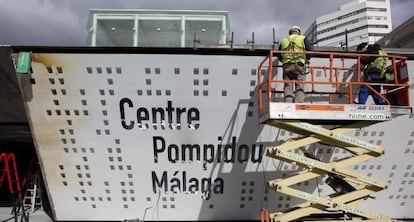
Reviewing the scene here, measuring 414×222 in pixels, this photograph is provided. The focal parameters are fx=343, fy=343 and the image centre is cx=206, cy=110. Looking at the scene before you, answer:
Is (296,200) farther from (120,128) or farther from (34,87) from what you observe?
(34,87)

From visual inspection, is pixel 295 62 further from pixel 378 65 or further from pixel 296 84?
pixel 378 65

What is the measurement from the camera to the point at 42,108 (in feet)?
21.3

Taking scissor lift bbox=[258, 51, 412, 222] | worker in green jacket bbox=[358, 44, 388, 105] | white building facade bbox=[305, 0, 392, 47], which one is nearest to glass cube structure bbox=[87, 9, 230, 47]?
scissor lift bbox=[258, 51, 412, 222]

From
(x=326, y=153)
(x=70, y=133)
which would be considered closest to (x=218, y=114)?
(x=326, y=153)

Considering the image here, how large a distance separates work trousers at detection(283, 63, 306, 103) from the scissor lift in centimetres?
18

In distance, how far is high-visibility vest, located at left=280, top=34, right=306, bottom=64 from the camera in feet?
19.1

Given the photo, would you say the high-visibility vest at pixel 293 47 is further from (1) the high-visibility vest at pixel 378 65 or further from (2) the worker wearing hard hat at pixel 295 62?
(1) the high-visibility vest at pixel 378 65

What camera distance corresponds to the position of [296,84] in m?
5.93

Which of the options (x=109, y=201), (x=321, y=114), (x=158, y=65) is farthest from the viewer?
(x=109, y=201)

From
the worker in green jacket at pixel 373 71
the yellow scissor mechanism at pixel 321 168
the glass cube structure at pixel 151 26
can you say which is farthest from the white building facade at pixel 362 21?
the yellow scissor mechanism at pixel 321 168

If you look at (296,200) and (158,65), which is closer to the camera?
(158,65)

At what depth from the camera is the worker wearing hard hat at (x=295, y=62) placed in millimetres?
5816

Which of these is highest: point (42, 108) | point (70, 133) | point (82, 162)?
point (42, 108)

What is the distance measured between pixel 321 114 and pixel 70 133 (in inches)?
184
